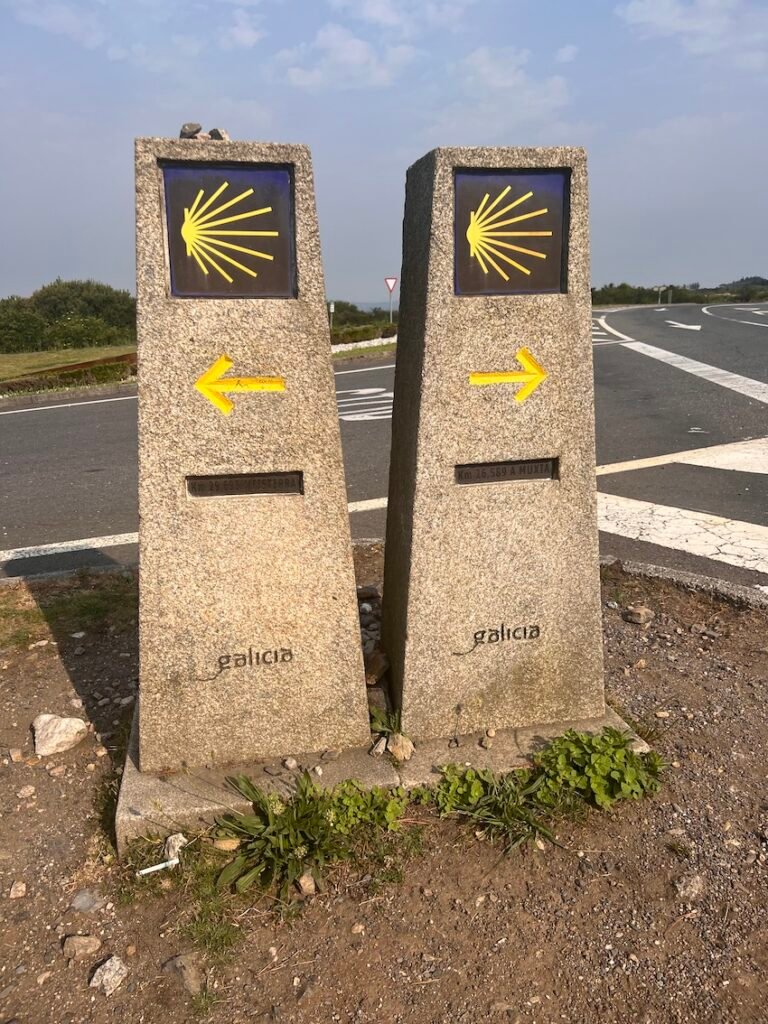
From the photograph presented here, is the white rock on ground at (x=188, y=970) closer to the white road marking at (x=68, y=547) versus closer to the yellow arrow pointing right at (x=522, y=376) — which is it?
the yellow arrow pointing right at (x=522, y=376)

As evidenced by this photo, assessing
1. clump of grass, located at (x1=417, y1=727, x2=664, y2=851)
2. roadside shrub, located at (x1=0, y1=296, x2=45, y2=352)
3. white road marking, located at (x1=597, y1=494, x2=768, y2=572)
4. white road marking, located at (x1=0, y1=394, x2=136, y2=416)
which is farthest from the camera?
roadside shrub, located at (x1=0, y1=296, x2=45, y2=352)

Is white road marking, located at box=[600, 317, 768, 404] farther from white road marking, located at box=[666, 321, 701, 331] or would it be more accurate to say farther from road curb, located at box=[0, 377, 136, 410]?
road curb, located at box=[0, 377, 136, 410]

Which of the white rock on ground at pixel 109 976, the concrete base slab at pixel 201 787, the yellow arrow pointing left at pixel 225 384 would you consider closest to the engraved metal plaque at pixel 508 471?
the yellow arrow pointing left at pixel 225 384

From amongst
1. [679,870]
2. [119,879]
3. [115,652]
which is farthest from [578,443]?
[115,652]

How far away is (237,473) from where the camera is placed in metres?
2.66

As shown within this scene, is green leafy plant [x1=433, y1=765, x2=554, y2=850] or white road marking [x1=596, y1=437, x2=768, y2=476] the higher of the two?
white road marking [x1=596, y1=437, x2=768, y2=476]

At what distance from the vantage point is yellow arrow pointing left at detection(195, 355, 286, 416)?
2559mm

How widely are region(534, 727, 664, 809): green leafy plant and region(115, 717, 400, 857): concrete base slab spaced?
564mm

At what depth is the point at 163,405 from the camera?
255 centimetres

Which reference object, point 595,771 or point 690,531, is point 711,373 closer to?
point 690,531

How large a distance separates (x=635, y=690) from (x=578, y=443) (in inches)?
51.1

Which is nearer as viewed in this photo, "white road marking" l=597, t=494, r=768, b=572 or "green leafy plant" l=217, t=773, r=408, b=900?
"green leafy plant" l=217, t=773, r=408, b=900

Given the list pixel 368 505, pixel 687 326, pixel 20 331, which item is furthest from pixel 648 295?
pixel 368 505

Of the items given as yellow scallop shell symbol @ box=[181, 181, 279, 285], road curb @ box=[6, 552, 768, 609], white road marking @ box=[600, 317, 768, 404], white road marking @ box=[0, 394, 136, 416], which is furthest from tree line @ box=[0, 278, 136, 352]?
yellow scallop shell symbol @ box=[181, 181, 279, 285]
